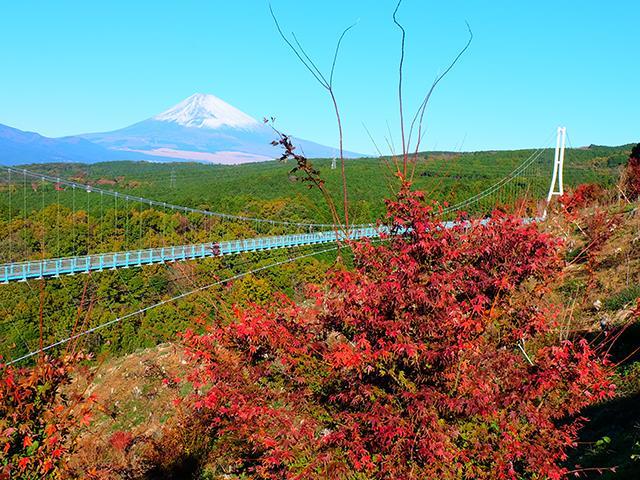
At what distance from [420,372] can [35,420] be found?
2406 millimetres

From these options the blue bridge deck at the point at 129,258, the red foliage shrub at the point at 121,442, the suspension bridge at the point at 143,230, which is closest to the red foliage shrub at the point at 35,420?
the red foliage shrub at the point at 121,442

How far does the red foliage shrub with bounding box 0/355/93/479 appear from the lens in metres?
3.54

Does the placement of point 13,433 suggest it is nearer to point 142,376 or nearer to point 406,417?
point 406,417

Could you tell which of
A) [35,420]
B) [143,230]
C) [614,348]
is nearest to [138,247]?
[143,230]

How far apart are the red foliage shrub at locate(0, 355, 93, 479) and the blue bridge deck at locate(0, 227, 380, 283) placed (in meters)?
8.53

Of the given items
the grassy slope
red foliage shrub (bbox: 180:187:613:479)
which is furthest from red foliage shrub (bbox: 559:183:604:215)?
red foliage shrub (bbox: 180:187:613:479)

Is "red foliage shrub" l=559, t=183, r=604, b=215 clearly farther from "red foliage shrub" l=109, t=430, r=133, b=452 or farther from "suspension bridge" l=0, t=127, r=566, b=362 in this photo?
"suspension bridge" l=0, t=127, r=566, b=362

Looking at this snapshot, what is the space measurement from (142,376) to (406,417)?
9705 millimetres

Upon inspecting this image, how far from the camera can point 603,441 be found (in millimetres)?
4852

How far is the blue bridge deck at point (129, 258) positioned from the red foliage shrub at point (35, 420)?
8526 millimetres

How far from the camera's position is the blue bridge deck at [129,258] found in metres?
21.2

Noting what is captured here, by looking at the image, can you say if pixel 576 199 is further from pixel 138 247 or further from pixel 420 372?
pixel 138 247

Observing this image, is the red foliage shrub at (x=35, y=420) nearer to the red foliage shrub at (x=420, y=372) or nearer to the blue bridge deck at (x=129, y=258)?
the red foliage shrub at (x=420, y=372)

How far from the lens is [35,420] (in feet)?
12.0
